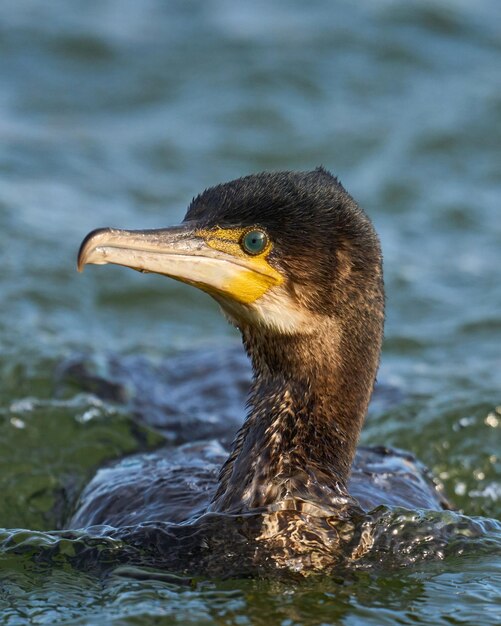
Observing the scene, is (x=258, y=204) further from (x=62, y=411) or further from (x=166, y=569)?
(x=62, y=411)

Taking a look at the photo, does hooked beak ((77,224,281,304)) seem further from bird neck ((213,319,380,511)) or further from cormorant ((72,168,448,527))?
bird neck ((213,319,380,511))

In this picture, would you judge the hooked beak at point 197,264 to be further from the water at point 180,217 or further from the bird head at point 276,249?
the water at point 180,217

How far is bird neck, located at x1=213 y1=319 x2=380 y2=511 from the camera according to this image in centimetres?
455

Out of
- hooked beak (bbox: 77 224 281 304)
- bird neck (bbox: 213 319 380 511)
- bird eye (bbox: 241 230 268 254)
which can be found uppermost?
bird eye (bbox: 241 230 268 254)

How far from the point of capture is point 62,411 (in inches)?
274

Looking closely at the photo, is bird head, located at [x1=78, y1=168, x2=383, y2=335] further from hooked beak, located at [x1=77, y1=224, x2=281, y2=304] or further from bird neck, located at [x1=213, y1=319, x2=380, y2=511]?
bird neck, located at [x1=213, y1=319, x2=380, y2=511]

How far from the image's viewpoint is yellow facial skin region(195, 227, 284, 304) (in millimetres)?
4500

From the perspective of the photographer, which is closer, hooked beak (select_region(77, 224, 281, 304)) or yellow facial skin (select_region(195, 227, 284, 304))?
hooked beak (select_region(77, 224, 281, 304))

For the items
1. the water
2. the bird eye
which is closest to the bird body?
the bird eye

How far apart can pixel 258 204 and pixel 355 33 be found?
31.7 ft

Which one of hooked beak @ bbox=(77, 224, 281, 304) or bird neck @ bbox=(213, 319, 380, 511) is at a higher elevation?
hooked beak @ bbox=(77, 224, 281, 304)

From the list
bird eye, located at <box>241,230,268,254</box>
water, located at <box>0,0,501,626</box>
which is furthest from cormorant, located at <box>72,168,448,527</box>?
water, located at <box>0,0,501,626</box>

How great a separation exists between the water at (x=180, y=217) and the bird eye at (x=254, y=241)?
113 centimetres

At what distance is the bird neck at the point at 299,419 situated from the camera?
4.55 metres
